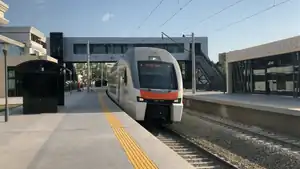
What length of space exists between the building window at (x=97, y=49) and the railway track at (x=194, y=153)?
175ft

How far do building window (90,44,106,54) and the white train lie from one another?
51.8 m

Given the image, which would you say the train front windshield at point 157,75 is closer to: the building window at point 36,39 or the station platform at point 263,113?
the station platform at point 263,113

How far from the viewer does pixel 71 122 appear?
550 inches

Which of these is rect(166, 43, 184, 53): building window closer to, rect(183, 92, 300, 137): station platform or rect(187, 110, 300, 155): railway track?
rect(183, 92, 300, 137): station platform

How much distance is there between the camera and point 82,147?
355 inches

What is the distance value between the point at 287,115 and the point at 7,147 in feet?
36.1

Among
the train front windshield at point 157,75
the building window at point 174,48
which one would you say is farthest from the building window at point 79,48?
the train front windshield at point 157,75

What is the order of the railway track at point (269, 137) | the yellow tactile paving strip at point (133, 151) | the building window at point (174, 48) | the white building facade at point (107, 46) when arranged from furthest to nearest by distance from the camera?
the building window at point (174, 48) → the white building facade at point (107, 46) → the railway track at point (269, 137) → the yellow tactile paving strip at point (133, 151)

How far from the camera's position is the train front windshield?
16969mm

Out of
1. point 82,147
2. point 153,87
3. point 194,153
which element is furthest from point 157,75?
point 82,147

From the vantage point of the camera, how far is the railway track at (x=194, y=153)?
1056 cm

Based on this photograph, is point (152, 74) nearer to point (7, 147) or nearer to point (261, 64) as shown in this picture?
point (7, 147)

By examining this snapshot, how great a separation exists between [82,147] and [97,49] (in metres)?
61.5

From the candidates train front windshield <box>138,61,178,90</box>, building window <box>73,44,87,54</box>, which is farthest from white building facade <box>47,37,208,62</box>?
train front windshield <box>138,61,178,90</box>
